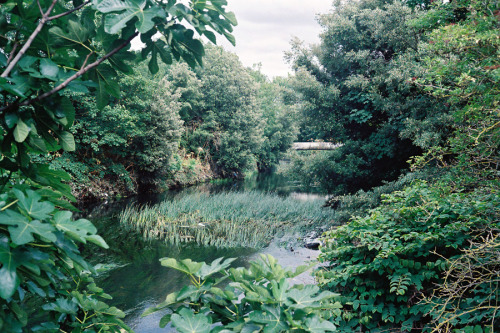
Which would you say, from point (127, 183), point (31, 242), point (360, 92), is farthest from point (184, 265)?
point (127, 183)

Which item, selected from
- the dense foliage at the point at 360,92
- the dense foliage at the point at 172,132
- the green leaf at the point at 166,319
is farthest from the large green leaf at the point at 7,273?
the dense foliage at the point at 360,92

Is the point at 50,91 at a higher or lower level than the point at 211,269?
higher

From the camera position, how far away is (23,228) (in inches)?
34.1

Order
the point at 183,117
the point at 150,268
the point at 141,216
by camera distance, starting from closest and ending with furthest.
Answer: the point at 150,268 < the point at 141,216 < the point at 183,117

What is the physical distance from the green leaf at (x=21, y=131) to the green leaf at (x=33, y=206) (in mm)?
198

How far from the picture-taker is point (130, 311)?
515cm

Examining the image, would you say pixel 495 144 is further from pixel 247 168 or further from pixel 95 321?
pixel 247 168

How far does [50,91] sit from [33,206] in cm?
40

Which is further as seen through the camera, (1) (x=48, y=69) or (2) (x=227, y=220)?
(2) (x=227, y=220)

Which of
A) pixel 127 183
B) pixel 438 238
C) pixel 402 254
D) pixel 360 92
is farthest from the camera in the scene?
pixel 127 183

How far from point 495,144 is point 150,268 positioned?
634 centimetres

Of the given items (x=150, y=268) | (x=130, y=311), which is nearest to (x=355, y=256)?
(x=130, y=311)

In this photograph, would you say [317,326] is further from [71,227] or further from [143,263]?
[143,263]

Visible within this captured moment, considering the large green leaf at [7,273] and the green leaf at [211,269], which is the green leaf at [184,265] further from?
the large green leaf at [7,273]
